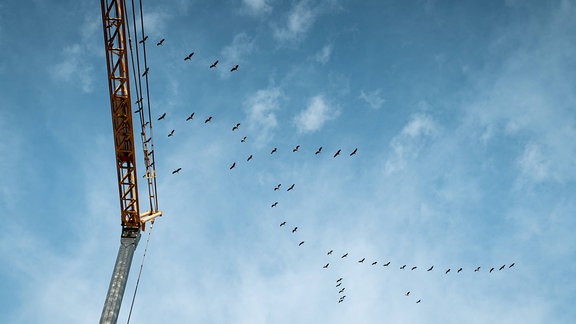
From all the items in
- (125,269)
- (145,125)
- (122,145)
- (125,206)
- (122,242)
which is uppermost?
(145,125)

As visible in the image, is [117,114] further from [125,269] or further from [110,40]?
[125,269]

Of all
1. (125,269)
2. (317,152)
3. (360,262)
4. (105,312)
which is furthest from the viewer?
(360,262)

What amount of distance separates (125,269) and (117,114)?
10.8 metres

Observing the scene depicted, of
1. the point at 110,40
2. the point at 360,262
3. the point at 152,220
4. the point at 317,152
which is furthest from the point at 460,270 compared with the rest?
the point at 110,40

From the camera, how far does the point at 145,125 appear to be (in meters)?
40.8

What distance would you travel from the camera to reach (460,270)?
58906 mm

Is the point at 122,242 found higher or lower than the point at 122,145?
lower

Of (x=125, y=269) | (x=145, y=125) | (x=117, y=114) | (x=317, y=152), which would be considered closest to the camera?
(x=125, y=269)

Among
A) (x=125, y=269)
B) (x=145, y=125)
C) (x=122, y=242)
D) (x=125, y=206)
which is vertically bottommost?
(x=125, y=269)

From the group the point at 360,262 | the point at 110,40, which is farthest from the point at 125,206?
the point at 360,262

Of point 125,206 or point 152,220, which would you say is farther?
point 152,220

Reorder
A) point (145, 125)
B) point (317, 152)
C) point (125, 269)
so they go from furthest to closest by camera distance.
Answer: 1. point (317, 152)
2. point (145, 125)
3. point (125, 269)

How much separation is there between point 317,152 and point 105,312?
20698 mm

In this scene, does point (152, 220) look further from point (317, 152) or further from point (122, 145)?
point (317, 152)
